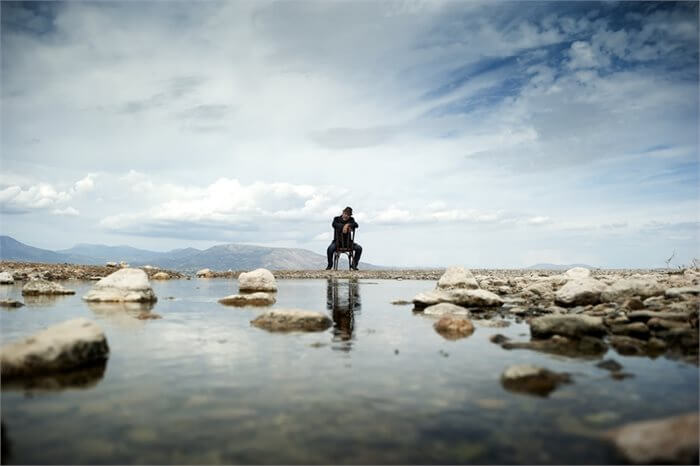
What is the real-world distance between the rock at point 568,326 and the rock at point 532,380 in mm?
2823

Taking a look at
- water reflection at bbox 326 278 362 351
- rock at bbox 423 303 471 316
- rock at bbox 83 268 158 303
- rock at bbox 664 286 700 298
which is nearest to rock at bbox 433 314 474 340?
water reflection at bbox 326 278 362 351

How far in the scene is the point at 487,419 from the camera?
4.73 meters

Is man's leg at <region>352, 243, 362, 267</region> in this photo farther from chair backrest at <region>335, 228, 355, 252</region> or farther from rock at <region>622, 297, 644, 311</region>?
rock at <region>622, 297, 644, 311</region>

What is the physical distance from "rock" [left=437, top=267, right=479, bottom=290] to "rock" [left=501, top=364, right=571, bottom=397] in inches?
479

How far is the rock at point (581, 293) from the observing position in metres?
12.7

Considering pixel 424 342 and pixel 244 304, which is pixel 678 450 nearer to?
pixel 424 342

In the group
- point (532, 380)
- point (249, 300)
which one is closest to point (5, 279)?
point (249, 300)

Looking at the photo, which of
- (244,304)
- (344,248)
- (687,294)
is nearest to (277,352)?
(244,304)

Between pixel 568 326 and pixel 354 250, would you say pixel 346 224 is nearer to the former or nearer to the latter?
pixel 354 250

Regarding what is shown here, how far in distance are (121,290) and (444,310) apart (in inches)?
454

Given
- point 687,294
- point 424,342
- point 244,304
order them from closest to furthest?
point 424,342
point 687,294
point 244,304

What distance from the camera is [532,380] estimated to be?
5965 millimetres

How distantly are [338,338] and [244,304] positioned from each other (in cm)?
719

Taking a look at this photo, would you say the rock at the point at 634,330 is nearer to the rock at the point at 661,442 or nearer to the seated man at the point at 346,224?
the rock at the point at 661,442
